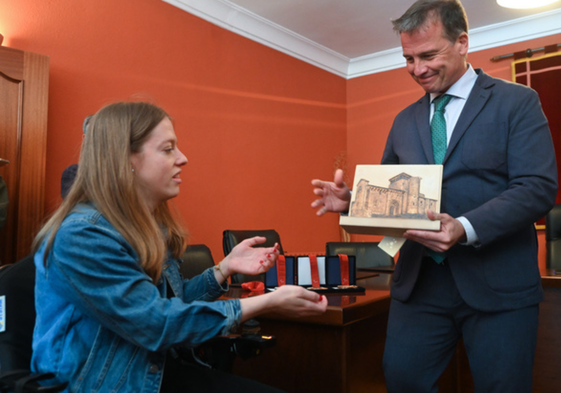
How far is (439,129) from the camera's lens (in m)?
1.47

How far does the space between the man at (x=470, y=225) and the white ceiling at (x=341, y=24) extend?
2.89 metres

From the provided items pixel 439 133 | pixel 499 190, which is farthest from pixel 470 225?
pixel 439 133

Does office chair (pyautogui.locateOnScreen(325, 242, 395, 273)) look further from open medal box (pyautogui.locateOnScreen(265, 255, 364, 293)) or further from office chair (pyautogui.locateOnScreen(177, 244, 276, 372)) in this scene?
office chair (pyautogui.locateOnScreen(177, 244, 276, 372))

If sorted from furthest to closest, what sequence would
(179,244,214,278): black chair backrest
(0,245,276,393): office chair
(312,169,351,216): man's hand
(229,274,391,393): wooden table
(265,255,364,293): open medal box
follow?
(179,244,214,278): black chair backrest
(265,255,364,293): open medal box
(229,274,391,393): wooden table
(312,169,351,216): man's hand
(0,245,276,393): office chair

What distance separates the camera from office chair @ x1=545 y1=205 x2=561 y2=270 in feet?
10.7

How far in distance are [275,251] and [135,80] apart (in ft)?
8.45

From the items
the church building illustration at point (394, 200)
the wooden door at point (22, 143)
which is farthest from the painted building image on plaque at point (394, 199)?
the wooden door at point (22, 143)

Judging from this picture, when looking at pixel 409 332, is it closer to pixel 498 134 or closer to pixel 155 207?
pixel 498 134

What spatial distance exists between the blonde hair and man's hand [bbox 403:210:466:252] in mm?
666

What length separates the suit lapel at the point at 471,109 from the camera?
4.57 feet

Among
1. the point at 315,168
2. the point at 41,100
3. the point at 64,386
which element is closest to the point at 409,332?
the point at 64,386

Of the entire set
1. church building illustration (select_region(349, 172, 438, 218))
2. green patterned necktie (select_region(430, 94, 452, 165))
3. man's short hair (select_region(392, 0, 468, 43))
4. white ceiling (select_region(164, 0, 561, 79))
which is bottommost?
church building illustration (select_region(349, 172, 438, 218))

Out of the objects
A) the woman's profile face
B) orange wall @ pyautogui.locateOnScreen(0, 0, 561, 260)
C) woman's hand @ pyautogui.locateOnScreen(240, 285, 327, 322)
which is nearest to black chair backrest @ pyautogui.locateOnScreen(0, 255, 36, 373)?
the woman's profile face

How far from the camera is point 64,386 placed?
3.45 ft
